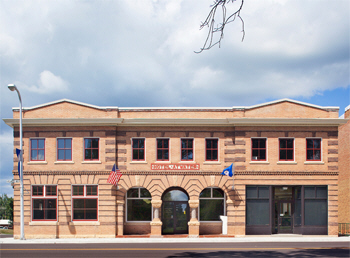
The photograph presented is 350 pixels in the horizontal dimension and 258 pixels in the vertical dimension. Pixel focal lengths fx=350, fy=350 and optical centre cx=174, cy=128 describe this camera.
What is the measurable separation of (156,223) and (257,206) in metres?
7.13

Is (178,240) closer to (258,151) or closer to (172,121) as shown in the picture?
(172,121)

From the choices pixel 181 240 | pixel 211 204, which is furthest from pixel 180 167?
pixel 181 240

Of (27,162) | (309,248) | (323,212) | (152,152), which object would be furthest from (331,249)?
(27,162)

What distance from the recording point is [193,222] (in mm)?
24219

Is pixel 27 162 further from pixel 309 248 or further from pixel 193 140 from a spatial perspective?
pixel 309 248

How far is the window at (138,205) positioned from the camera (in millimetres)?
25328

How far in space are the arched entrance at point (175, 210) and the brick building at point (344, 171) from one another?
15.3 meters

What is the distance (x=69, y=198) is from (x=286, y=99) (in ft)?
55.2

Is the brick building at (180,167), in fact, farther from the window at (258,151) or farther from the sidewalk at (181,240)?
the sidewalk at (181,240)

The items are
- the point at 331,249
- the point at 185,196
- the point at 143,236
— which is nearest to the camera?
the point at 331,249

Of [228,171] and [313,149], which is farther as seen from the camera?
[313,149]

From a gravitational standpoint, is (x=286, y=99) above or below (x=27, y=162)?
above

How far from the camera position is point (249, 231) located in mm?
24359

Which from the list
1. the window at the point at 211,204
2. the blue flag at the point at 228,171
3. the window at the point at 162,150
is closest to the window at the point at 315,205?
the blue flag at the point at 228,171
